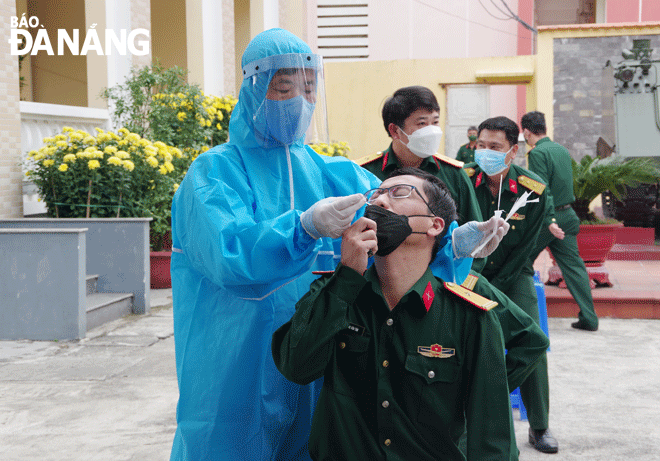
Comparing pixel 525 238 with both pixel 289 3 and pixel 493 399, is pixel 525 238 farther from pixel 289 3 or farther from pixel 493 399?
pixel 289 3

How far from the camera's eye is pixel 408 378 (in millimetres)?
2008

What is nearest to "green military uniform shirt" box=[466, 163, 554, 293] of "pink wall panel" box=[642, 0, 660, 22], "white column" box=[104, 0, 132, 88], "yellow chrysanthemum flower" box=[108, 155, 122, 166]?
"yellow chrysanthemum flower" box=[108, 155, 122, 166]

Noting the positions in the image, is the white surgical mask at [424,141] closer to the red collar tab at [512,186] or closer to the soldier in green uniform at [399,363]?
the red collar tab at [512,186]

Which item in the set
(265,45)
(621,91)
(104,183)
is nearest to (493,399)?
(265,45)

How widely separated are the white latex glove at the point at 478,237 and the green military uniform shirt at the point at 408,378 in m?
0.34

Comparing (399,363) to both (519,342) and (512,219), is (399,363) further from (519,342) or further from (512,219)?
(512,219)

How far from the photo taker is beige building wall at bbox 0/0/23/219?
283 inches

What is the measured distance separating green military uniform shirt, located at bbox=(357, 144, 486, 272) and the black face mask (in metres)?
1.64

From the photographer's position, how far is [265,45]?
224 cm

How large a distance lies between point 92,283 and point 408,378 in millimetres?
5725

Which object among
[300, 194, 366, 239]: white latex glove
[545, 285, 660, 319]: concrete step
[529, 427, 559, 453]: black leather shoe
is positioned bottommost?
[529, 427, 559, 453]: black leather shoe

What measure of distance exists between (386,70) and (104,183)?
42.1 feet

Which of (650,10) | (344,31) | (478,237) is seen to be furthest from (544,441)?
(650,10)

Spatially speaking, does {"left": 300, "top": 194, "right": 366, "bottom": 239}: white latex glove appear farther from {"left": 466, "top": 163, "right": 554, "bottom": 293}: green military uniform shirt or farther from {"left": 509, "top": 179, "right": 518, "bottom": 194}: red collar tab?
{"left": 509, "top": 179, "right": 518, "bottom": 194}: red collar tab
